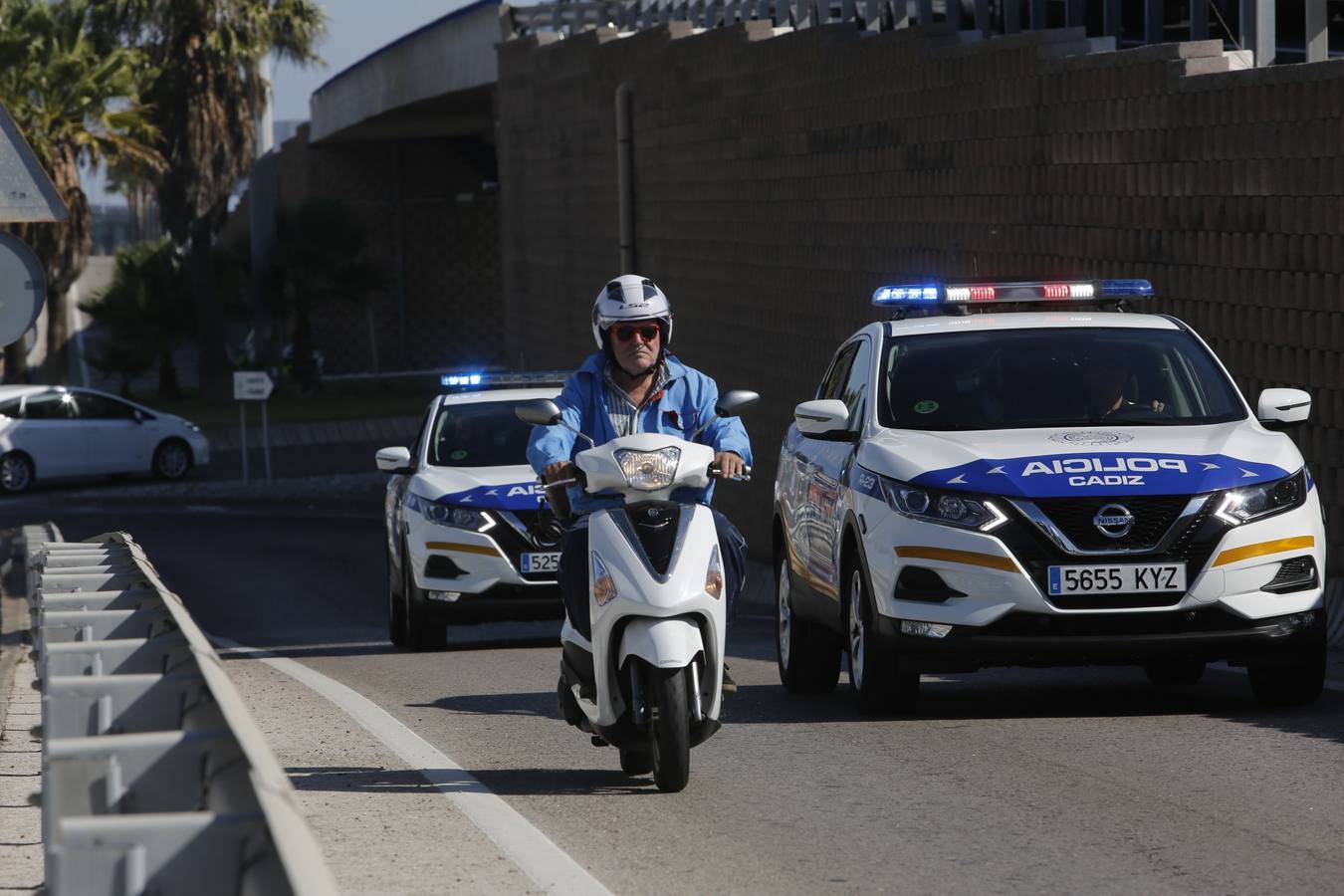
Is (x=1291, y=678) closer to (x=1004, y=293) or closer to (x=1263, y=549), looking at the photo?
(x=1263, y=549)

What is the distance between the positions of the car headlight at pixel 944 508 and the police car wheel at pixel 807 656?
1.70 metres

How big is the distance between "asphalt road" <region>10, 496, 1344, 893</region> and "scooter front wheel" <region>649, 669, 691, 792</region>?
0.32 feet

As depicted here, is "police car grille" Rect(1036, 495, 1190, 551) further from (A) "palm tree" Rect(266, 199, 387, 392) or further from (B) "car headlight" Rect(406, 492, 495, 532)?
(A) "palm tree" Rect(266, 199, 387, 392)

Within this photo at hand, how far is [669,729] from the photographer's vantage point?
7.82 meters

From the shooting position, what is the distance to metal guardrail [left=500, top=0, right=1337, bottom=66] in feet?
53.6

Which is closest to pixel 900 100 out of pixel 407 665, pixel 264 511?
pixel 407 665

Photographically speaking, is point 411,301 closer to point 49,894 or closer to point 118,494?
point 118,494

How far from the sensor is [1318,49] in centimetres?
1514

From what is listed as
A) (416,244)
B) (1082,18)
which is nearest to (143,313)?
(416,244)

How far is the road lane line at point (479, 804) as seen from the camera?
6.66 metres

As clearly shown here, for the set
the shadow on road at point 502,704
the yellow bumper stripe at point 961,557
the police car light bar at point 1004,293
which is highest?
the police car light bar at point 1004,293

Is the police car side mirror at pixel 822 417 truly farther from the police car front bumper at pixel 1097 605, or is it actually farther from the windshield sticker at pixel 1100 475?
the police car front bumper at pixel 1097 605

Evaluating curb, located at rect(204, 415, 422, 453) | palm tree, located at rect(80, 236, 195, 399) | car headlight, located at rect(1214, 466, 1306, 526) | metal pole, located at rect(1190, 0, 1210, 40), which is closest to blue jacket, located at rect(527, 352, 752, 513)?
car headlight, located at rect(1214, 466, 1306, 526)

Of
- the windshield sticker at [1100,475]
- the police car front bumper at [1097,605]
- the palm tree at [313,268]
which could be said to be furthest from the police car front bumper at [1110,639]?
the palm tree at [313,268]
